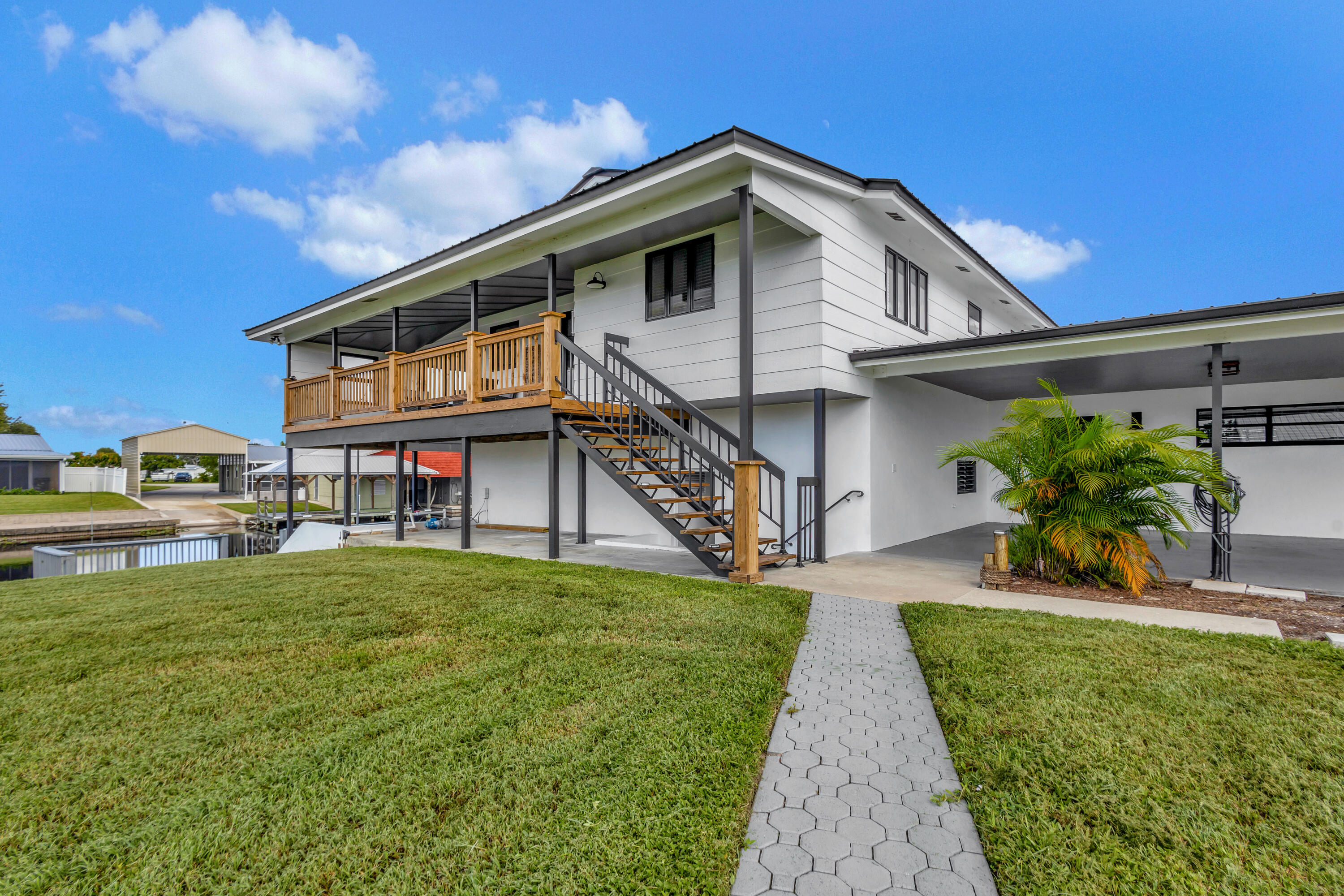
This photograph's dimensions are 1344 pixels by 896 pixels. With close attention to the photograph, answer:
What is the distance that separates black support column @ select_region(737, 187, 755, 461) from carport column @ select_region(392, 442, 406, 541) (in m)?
6.91

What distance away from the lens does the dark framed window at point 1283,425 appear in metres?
9.91

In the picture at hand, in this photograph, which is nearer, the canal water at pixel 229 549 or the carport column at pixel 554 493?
the carport column at pixel 554 493

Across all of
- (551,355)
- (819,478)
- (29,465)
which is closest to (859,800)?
(819,478)

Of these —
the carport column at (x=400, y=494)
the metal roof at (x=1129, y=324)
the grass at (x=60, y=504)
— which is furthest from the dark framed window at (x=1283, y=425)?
the grass at (x=60, y=504)

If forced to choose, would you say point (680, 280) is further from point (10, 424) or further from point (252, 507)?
point (10, 424)

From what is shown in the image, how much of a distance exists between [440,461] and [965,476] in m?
17.2

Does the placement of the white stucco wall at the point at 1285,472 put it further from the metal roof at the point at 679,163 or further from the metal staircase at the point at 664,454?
the metal staircase at the point at 664,454

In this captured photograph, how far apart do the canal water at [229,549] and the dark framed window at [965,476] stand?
15348mm

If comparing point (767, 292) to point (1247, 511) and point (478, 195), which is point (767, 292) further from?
point (478, 195)

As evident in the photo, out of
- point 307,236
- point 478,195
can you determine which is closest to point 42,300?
point 307,236

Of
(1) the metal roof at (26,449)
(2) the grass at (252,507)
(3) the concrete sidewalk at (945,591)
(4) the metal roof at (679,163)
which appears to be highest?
(4) the metal roof at (679,163)

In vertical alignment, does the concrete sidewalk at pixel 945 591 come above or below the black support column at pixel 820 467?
below

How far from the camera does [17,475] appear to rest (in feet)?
97.8

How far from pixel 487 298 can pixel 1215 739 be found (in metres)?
12.0
